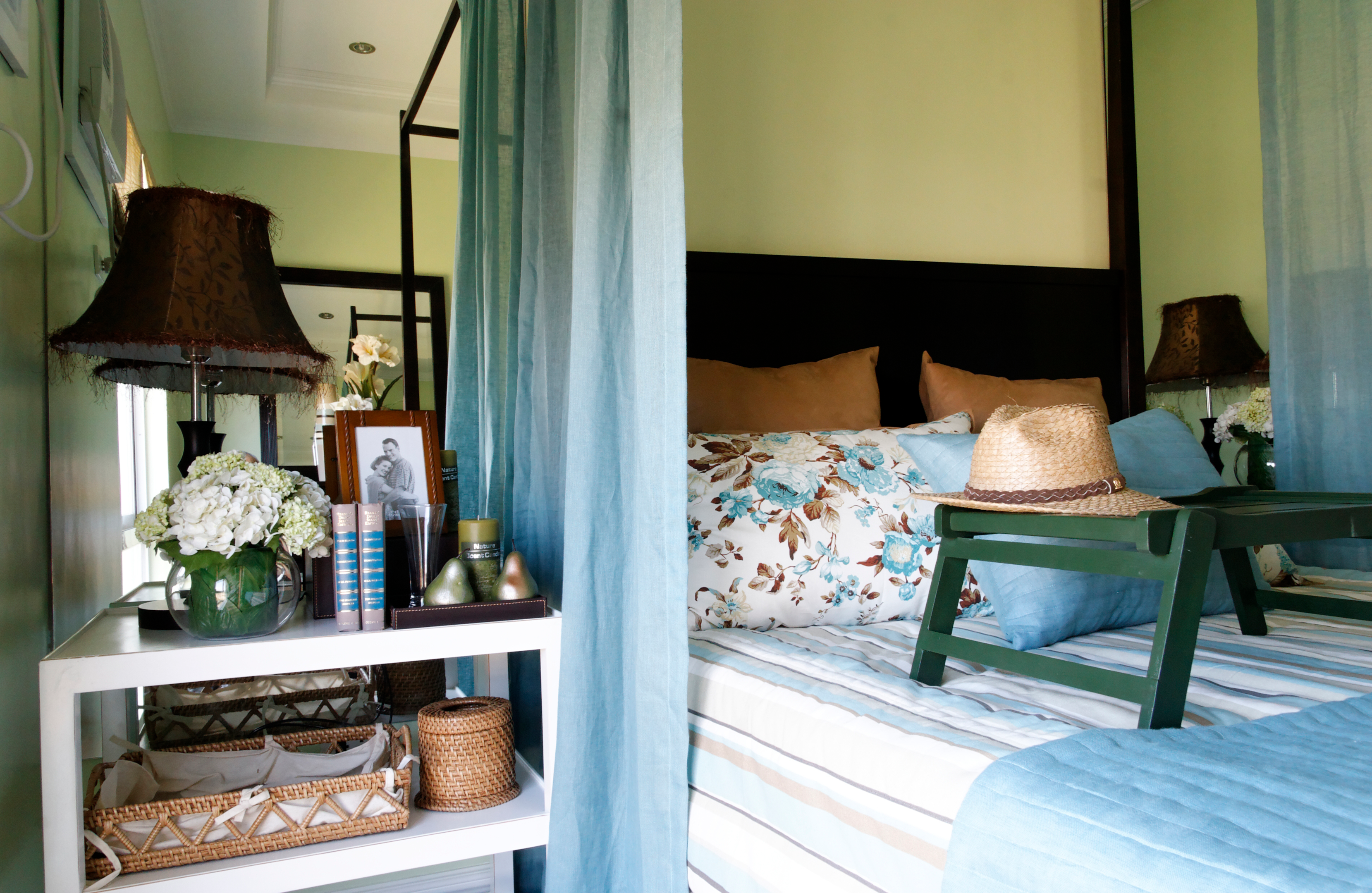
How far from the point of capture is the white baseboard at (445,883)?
5.84 feet

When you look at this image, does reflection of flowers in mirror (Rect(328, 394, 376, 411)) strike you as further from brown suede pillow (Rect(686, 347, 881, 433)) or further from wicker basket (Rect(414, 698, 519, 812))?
wicker basket (Rect(414, 698, 519, 812))

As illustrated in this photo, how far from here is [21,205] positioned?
4.38 ft

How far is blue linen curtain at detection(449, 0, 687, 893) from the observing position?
1241mm

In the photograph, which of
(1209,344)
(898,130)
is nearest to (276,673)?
(898,130)

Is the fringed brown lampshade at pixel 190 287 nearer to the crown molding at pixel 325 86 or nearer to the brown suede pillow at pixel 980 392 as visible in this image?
the brown suede pillow at pixel 980 392

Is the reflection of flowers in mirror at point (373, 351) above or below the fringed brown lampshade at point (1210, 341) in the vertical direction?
above

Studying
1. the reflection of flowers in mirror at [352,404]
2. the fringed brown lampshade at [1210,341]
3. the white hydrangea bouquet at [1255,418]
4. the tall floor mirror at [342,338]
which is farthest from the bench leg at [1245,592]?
the tall floor mirror at [342,338]

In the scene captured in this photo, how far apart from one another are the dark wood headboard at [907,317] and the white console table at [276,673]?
1105 mm

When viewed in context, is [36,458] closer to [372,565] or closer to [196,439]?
[196,439]

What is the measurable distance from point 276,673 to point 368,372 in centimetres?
285

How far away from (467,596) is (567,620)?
0.22 meters

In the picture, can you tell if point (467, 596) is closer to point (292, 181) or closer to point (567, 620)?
point (567, 620)

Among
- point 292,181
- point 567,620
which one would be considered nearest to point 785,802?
point 567,620

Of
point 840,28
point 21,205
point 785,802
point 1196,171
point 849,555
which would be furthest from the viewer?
point 1196,171
